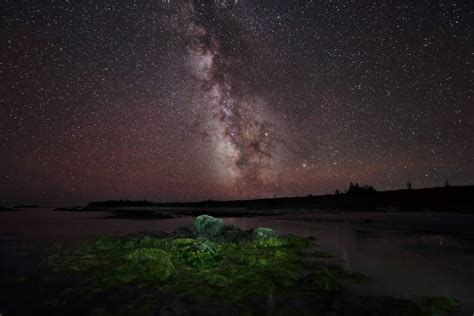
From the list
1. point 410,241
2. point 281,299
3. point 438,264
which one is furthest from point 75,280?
point 410,241

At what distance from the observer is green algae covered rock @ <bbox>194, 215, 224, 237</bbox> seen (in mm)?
17448

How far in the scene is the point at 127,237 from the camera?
16.9 meters

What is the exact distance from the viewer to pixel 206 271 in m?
9.97

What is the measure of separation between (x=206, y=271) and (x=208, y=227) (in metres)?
7.83

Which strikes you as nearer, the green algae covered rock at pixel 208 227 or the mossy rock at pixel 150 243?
the mossy rock at pixel 150 243

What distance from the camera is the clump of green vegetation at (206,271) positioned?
7.89 meters

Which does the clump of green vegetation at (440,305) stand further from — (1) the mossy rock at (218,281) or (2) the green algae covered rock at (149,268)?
(2) the green algae covered rock at (149,268)

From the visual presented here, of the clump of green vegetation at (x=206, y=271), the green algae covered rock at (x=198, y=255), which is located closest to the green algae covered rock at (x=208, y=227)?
the clump of green vegetation at (x=206, y=271)

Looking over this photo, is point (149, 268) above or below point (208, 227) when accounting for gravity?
below

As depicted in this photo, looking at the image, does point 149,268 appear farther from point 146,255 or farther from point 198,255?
point 198,255

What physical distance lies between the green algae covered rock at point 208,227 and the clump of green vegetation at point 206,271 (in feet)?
6.97

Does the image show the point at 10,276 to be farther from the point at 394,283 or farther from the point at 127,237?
the point at 394,283

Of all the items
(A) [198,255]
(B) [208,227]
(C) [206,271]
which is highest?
(B) [208,227]

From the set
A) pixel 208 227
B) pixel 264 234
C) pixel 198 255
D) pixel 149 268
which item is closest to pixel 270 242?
pixel 264 234
